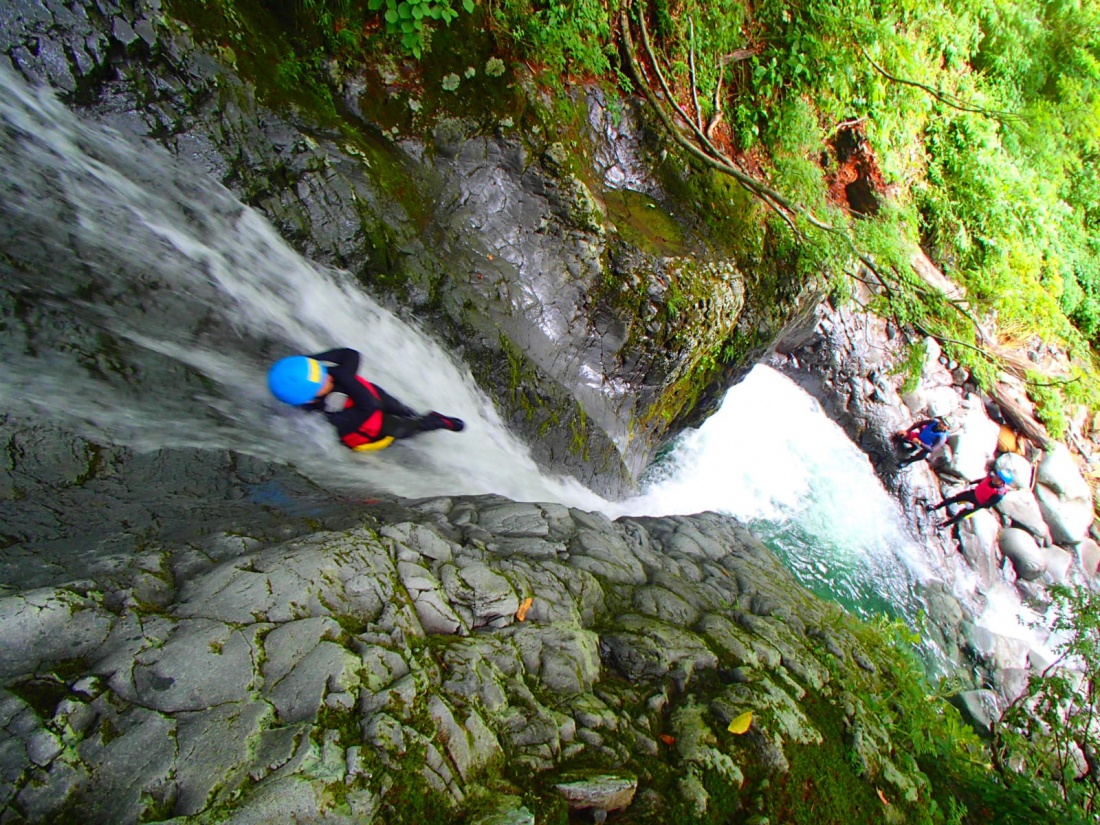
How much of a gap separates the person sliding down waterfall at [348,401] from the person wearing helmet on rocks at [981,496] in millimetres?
8437

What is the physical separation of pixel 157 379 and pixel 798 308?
6.79m

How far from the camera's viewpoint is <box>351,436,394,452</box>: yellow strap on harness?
4098 millimetres

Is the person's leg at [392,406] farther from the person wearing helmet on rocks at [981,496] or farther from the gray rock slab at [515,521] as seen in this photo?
the person wearing helmet on rocks at [981,496]

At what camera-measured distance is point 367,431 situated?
3.98m

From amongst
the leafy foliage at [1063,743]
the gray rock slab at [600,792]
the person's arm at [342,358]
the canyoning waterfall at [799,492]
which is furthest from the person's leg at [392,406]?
the leafy foliage at [1063,743]

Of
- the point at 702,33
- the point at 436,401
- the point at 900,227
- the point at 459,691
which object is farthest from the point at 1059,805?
the point at 900,227

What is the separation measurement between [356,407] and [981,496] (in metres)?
9.44

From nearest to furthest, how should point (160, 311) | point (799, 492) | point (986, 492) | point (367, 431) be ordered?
point (160, 311)
point (367, 431)
point (986, 492)
point (799, 492)

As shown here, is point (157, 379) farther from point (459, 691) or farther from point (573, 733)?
point (573, 733)

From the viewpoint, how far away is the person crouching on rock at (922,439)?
8773mm

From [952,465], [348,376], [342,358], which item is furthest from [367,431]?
[952,465]

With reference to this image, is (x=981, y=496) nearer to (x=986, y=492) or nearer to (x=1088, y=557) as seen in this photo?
(x=986, y=492)

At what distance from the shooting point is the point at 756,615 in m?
3.77

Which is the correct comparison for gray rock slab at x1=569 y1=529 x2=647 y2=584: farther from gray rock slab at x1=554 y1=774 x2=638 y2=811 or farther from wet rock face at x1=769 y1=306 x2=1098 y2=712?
wet rock face at x1=769 y1=306 x2=1098 y2=712
